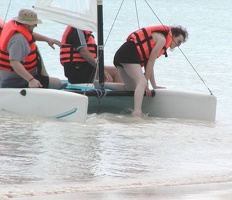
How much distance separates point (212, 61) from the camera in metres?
15.6

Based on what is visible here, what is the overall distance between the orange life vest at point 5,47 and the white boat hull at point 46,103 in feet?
0.76

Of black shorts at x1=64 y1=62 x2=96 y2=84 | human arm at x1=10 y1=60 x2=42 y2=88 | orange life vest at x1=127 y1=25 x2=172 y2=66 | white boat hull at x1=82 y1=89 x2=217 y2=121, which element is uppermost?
orange life vest at x1=127 y1=25 x2=172 y2=66

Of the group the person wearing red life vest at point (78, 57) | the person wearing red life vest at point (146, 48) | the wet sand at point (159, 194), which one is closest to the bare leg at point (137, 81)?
the person wearing red life vest at point (146, 48)

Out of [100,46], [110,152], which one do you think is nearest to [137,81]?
[100,46]

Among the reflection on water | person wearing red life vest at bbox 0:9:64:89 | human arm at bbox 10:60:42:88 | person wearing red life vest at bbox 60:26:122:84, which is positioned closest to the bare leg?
the reflection on water

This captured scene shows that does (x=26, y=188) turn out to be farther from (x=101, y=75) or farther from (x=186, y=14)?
(x=186, y=14)

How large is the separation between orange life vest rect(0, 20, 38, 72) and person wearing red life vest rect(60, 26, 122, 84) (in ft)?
2.55

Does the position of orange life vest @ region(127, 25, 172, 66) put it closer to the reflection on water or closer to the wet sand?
the reflection on water

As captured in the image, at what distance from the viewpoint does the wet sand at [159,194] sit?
4656mm

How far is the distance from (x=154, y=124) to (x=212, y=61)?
7743mm

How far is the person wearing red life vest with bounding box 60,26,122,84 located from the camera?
8.70 meters

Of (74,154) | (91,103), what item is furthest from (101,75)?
(74,154)

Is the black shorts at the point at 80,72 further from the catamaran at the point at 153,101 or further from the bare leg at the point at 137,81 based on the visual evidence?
the bare leg at the point at 137,81

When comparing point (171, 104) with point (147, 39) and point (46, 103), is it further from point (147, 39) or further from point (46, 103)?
point (46, 103)
